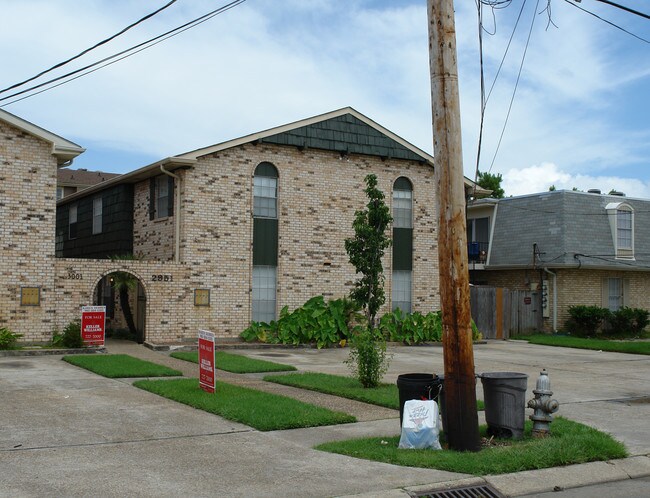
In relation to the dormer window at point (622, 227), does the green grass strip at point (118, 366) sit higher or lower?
lower

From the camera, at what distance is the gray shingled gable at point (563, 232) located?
2908 centimetres

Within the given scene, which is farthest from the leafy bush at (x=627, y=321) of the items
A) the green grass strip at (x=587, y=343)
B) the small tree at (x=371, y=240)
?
the small tree at (x=371, y=240)

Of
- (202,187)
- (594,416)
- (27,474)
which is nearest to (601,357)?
(594,416)

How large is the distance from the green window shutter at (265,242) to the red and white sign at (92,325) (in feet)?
18.0

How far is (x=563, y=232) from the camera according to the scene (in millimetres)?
29000

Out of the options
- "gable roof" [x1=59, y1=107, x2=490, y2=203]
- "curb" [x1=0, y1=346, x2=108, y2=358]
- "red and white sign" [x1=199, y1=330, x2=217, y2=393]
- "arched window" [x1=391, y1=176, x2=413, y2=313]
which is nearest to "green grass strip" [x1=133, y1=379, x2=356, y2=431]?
"red and white sign" [x1=199, y1=330, x2=217, y2=393]

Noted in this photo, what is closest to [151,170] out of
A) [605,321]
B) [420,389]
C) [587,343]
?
[587,343]

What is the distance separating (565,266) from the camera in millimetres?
28562

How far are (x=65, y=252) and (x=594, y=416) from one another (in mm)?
24886

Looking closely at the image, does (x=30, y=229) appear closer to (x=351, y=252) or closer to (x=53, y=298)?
(x=53, y=298)

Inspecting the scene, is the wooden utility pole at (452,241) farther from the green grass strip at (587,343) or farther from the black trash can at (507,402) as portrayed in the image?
the green grass strip at (587,343)

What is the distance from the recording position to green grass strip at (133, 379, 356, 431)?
1019 cm

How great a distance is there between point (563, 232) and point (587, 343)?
5.52m

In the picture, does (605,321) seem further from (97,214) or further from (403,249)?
(97,214)
